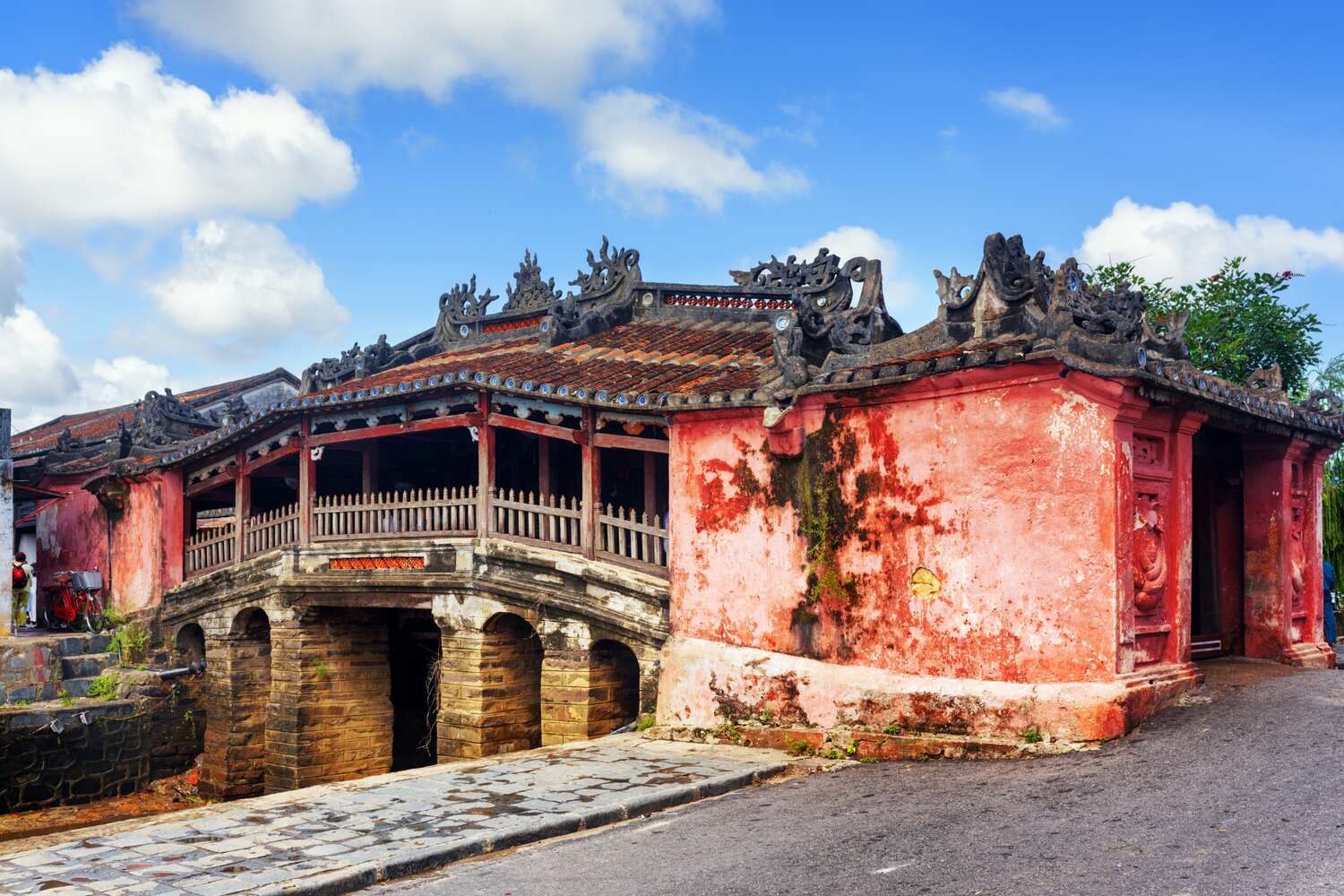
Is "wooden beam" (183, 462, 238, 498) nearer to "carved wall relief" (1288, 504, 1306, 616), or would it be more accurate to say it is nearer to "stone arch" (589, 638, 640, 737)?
"stone arch" (589, 638, 640, 737)

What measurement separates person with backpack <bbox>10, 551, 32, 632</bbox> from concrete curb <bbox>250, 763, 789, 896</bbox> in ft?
43.5

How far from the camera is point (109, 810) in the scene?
1464cm

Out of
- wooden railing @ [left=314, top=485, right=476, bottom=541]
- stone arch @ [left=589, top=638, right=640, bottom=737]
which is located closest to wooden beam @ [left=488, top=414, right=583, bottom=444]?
wooden railing @ [left=314, top=485, right=476, bottom=541]

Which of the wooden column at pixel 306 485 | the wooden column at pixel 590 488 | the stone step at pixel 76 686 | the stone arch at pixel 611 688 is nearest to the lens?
the stone arch at pixel 611 688

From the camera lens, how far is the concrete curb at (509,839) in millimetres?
6355

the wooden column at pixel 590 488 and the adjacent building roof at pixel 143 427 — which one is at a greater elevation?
the adjacent building roof at pixel 143 427

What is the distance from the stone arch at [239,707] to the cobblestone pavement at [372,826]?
7108 mm

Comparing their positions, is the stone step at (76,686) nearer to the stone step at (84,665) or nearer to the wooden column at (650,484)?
the stone step at (84,665)

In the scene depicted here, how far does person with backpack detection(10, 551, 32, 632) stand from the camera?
57.5 ft

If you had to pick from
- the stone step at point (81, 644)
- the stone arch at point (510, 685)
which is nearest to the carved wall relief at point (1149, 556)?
the stone arch at point (510, 685)

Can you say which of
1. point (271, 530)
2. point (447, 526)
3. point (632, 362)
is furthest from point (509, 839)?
point (271, 530)

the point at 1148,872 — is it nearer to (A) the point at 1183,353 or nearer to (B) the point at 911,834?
(B) the point at 911,834

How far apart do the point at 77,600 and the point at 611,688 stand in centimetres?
1117

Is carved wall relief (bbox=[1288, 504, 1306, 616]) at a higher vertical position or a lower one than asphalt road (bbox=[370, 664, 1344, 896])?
higher
